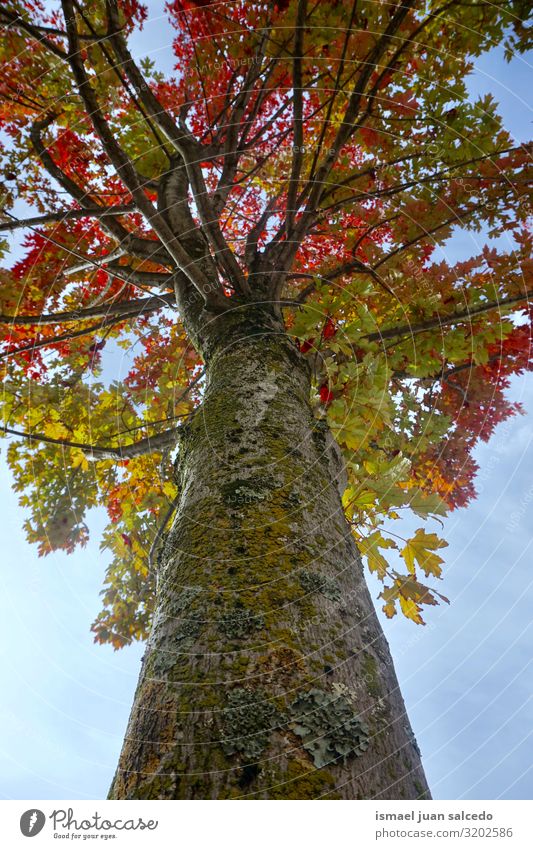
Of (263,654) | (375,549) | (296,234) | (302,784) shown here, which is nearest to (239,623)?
(263,654)

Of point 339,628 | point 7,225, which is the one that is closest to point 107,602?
point 7,225

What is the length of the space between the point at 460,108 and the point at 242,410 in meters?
3.51

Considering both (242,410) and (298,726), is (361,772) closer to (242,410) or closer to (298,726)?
(298,726)

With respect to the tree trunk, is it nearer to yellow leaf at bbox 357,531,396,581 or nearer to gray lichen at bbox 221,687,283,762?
gray lichen at bbox 221,687,283,762

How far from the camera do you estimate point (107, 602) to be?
673 cm

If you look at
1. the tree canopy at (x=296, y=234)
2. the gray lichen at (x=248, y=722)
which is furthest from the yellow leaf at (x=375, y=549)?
the gray lichen at (x=248, y=722)

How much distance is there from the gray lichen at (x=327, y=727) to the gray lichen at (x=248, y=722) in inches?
2.2

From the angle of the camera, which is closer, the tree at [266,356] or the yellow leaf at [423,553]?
the tree at [266,356]

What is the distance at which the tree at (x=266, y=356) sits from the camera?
106 cm

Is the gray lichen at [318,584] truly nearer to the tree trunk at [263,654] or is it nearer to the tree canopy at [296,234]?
the tree trunk at [263,654]

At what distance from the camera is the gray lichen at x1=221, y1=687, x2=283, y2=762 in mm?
919

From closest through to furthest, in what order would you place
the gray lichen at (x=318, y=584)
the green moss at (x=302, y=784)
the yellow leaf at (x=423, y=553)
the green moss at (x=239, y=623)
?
the green moss at (x=302, y=784) → the green moss at (x=239, y=623) → the gray lichen at (x=318, y=584) → the yellow leaf at (x=423, y=553)

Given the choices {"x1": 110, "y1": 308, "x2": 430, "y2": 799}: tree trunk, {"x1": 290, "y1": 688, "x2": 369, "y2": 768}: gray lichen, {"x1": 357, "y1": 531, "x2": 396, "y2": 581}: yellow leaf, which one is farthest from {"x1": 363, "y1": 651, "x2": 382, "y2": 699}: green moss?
{"x1": 357, "y1": 531, "x2": 396, "y2": 581}: yellow leaf

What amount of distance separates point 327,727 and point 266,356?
67.9 inches
